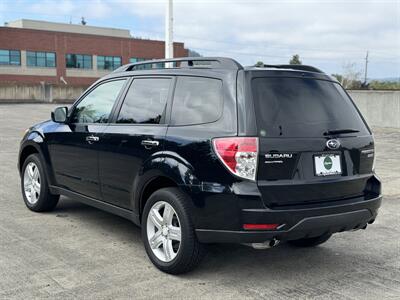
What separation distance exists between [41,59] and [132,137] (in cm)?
5967

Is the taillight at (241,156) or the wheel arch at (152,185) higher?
the taillight at (241,156)

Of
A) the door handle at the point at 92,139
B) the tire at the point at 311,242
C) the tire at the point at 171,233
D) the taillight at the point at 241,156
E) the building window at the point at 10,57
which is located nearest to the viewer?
the taillight at the point at 241,156

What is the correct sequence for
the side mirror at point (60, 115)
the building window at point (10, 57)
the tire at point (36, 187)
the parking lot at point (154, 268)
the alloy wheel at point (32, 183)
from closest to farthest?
the parking lot at point (154, 268), the side mirror at point (60, 115), the tire at point (36, 187), the alloy wheel at point (32, 183), the building window at point (10, 57)

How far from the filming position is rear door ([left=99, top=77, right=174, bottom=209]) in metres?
4.86

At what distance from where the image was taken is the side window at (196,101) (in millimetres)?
4410

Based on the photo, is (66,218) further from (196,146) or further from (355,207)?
(355,207)

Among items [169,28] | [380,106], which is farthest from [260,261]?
[380,106]

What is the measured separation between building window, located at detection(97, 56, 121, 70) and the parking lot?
6214cm

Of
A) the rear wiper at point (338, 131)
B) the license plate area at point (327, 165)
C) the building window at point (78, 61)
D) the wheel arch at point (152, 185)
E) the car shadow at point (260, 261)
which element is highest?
the building window at point (78, 61)

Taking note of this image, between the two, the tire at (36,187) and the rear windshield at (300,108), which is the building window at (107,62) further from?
the rear windshield at (300,108)

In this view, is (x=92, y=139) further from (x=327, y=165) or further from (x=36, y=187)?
(x=327, y=165)

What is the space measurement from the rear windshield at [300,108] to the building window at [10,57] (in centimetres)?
5841

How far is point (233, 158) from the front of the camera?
4062 mm

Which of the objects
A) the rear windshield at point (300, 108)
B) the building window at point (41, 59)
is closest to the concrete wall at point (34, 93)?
the building window at point (41, 59)
